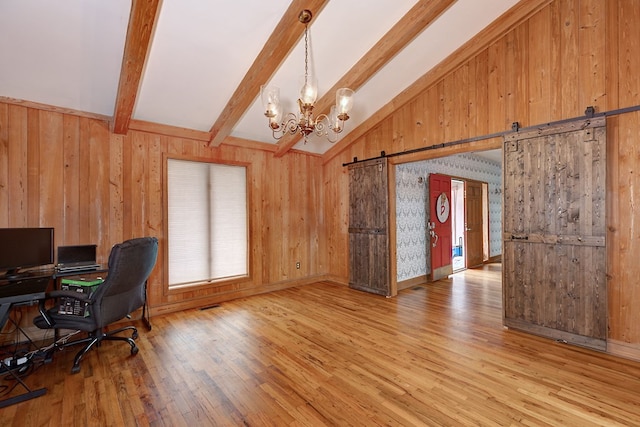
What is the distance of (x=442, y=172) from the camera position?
614 centimetres

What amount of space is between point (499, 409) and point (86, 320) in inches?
134

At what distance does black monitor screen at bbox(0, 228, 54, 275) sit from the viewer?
276cm

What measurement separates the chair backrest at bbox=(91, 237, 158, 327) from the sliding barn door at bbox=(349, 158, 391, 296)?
3341 mm

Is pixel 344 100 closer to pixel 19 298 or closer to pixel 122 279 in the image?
pixel 122 279

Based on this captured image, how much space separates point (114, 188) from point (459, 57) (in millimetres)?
4836

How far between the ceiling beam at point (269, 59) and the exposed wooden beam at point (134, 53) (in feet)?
3.34

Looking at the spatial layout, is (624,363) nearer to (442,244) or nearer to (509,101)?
(509,101)

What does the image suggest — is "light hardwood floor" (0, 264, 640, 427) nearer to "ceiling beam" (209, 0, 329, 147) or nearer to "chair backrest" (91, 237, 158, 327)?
"chair backrest" (91, 237, 158, 327)

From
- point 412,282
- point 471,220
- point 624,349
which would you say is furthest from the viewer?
point 471,220

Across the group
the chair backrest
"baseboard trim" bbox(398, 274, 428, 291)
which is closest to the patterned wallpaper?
"baseboard trim" bbox(398, 274, 428, 291)

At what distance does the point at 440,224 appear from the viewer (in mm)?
5863

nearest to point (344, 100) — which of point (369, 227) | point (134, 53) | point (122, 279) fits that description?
point (134, 53)

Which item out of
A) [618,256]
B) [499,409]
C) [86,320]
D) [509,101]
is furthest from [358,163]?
[86,320]

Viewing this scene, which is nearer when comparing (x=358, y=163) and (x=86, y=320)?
(x=86, y=320)
